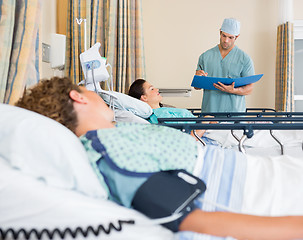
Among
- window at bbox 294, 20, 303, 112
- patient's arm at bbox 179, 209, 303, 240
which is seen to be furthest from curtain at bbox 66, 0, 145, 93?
patient's arm at bbox 179, 209, 303, 240

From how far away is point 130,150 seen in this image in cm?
108

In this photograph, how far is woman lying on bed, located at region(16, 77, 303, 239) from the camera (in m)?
1.00

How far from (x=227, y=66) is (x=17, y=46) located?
268 centimetres

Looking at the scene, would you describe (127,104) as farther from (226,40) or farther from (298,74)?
(298,74)

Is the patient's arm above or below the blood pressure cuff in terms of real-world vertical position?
below

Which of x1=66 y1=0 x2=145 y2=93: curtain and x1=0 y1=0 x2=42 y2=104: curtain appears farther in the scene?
x1=66 y1=0 x2=145 y2=93: curtain

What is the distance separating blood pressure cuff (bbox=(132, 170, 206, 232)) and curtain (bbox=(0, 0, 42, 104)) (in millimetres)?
900

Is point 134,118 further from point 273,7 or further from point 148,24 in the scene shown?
point 273,7

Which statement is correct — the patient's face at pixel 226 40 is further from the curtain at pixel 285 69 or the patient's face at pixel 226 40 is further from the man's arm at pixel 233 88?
the curtain at pixel 285 69

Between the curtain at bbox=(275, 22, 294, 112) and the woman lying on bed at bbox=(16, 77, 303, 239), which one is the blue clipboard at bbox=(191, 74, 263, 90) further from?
the curtain at bbox=(275, 22, 294, 112)

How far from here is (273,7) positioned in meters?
5.86

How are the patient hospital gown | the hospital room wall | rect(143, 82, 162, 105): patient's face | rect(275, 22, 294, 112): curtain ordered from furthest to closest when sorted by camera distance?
the hospital room wall → rect(275, 22, 294, 112): curtain → rect(143, 82, 162, 105): patient's face → the patient hospital gown

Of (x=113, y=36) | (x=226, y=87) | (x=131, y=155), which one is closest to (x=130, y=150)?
(x=131, y=155)

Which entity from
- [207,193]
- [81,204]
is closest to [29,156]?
[81,204]
